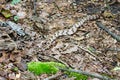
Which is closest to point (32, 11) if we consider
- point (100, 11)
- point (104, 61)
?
point (100, 11)

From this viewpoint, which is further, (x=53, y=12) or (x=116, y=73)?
(x=53, y=12)

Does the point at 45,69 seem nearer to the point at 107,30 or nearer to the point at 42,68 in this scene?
the point at 42,68

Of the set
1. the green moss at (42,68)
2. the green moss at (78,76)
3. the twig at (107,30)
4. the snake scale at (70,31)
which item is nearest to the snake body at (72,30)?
the snake scale at (70,31)

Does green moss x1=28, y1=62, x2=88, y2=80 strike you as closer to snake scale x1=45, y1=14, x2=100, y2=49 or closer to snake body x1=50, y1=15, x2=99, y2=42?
snake scale x1=45, y1=14, x2=100, y2=49

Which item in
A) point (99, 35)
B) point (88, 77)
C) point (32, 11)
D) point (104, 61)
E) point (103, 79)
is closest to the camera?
point (103, 79)

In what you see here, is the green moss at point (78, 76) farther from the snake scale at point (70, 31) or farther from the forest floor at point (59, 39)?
the snake scale at point (70, 31)

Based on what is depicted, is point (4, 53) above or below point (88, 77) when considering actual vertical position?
above

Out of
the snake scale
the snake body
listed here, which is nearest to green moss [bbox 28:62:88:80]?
the snake scale

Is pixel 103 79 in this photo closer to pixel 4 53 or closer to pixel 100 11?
pixel 4 53
